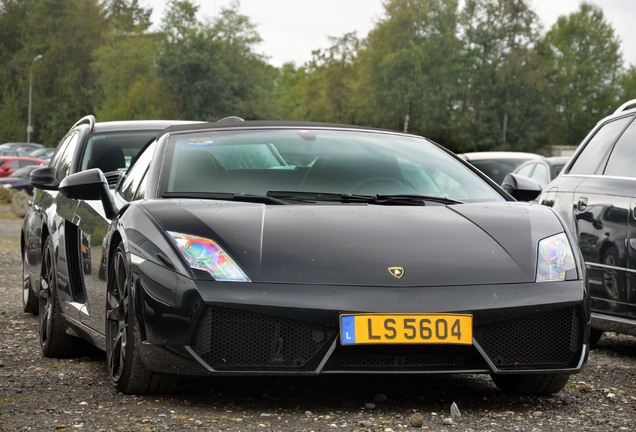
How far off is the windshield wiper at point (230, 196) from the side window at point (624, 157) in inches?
110

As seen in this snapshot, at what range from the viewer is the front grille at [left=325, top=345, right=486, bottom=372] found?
14.5 ft

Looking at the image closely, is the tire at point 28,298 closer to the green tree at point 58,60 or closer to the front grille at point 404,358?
the front grille at point 404,358

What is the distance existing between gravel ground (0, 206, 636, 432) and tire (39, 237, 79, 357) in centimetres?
51

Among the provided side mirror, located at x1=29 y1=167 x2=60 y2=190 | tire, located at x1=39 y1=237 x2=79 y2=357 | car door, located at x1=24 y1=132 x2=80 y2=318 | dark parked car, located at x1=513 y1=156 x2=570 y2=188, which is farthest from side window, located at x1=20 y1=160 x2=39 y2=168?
tire, located at x1=39 y1=237 x2=79 y2=357

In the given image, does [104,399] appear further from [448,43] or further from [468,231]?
[448,43]

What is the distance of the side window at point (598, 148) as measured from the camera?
7.45 m

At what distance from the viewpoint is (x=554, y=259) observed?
4.75 metres

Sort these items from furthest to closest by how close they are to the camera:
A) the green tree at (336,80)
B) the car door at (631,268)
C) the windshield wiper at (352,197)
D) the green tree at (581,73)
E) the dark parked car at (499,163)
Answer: the green tree at (336,80) → the green tree at (581,73) → the dark parked car at (499,163) → the car door at (631,268) → the windshield wiper at (352,197)

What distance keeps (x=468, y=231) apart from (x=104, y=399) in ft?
5.50

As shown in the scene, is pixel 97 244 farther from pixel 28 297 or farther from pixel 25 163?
pixel 25 163

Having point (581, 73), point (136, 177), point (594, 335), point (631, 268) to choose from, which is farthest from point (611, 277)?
point (581, 73)

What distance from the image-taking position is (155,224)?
186 inches

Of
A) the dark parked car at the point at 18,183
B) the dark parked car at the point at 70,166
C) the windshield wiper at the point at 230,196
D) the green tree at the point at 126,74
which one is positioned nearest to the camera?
the windshield wiper at the point at 230,196

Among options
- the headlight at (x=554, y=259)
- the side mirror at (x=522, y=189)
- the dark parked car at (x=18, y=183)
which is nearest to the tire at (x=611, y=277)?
the side mirror at (x=522, y=189)
